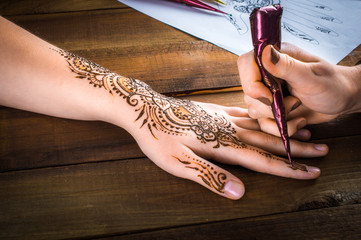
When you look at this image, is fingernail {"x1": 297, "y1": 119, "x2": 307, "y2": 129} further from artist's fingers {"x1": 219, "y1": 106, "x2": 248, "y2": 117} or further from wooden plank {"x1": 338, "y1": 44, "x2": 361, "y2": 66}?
wooden plank {"x1": 338, "y1": 44, "x2": 361, "y2": 66}

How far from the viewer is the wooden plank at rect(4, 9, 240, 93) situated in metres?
0.83

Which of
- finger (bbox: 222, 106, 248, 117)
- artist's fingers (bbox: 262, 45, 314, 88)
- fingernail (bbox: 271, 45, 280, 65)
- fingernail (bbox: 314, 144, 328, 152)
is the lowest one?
finger (bbox: 222, 106, 248, 117)

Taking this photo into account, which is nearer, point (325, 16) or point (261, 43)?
point (261, 43)

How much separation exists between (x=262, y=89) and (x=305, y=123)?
214 mm

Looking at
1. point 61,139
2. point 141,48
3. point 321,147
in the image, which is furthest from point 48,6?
point 321,147

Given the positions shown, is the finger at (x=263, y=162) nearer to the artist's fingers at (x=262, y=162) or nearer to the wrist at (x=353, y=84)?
the artist's fingers at (x=262, y=162)

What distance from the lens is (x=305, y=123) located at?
2.35 feet

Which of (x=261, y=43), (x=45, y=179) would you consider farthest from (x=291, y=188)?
(x=45, y=179)

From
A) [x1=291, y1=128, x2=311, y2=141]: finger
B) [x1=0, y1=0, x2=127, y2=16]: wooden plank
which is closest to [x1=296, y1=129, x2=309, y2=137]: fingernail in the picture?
[x1=291, y1=128, x2=311, y2=141]: finger

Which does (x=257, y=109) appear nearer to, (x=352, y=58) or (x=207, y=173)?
(x=207, y=173)

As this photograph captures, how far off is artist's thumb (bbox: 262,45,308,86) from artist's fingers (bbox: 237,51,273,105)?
0.12ft

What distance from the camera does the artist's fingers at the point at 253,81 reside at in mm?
568

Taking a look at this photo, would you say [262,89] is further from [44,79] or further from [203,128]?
[44,79]

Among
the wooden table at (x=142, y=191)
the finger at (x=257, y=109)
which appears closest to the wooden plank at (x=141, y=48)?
the wooden table at (x=142, y=191)
